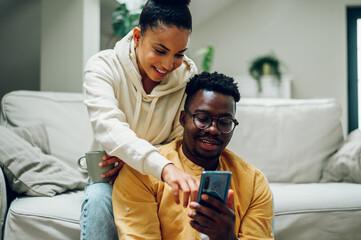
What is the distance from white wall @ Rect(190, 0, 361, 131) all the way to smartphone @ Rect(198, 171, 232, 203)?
4915mm

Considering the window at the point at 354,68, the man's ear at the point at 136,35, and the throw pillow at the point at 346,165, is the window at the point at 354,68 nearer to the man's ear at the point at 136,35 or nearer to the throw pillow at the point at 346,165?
the throw pillow at the point at 346,165

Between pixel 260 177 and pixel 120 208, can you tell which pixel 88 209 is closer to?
pixel 120 208

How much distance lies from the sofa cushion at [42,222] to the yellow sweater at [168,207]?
16.0 inches

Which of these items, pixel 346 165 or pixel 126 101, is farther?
pixel 346 165

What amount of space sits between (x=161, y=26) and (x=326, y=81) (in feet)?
15.9

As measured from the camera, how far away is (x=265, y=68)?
521 centimetres

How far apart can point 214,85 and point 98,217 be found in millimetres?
593

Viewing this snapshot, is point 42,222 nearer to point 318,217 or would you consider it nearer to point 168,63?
point 168,63

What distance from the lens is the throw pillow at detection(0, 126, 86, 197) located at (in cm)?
160

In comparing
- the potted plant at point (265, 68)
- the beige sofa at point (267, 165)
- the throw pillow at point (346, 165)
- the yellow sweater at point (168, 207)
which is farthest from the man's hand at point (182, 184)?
the potted plant at point (265, 68)

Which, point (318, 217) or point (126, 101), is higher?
point (126, 101)

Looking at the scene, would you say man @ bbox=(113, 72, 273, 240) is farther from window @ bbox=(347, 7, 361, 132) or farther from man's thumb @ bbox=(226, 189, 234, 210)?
window @ bbox=(347, 7, 361, 132)

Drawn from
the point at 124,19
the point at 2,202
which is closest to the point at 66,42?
the point at 124,19

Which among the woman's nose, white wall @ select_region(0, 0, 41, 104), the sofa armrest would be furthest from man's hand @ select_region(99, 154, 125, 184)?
white wall @ select_region(0, 0, 41, 104)
